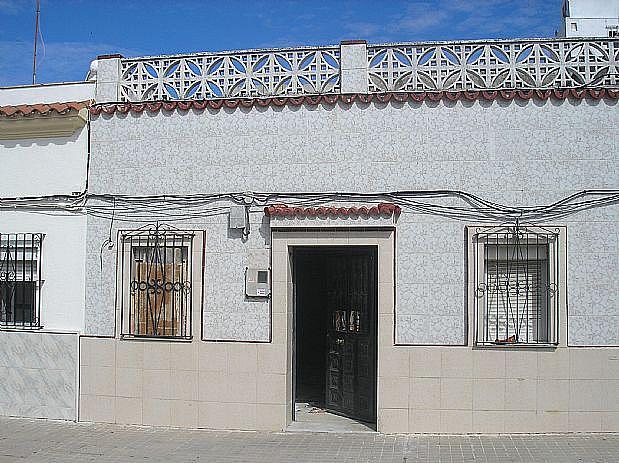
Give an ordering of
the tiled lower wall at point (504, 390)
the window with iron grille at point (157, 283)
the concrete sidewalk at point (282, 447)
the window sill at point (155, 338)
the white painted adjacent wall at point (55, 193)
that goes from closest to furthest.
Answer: the concrete sidewalk at point (282, 447), the tiled lower wall at point (504, 390), the window sill at point (155, 338), the window with iron grille at point (157, 283), the white painted adjacent wall at point (55, 193)

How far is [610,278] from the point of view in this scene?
892 centimetres

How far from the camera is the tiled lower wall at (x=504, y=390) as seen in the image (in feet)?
29.0

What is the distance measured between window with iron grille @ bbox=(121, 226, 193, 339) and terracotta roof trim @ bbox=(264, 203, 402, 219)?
48.3 inches

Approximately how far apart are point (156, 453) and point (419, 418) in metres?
3.09

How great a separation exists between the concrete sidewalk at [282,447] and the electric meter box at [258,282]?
1.72 m

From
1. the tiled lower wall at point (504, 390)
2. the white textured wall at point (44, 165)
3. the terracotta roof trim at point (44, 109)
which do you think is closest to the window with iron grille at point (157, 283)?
the white textured wall at point (44, 165)

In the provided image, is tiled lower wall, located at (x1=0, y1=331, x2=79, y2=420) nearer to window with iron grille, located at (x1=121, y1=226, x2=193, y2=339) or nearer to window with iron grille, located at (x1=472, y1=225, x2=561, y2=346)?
window with iron grille, located at (x1=121, y1=226, x2=193, y2=339)

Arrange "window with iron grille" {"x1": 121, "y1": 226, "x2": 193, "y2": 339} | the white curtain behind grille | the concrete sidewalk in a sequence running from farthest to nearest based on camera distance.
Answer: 1. "window with iron grille" {"x1": 121, "y1": 226, "x2": 193, "y2": 339}
2. the white curtain behind grille
3. the concrete sidewalk

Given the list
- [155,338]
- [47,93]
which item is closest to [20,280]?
[155,338]

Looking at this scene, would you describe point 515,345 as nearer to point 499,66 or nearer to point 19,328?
point 499,66

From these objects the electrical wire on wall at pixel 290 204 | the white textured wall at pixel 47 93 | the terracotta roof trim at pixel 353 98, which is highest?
the white textured wall at pixel 47 93

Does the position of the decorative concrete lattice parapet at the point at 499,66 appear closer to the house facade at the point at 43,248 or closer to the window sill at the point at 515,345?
the window sill at the point at 515,345

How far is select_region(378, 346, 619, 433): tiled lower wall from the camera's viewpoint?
348 inches

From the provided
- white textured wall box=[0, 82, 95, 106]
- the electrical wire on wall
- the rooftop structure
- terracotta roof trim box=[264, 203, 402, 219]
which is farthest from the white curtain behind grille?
the rooftop structure
